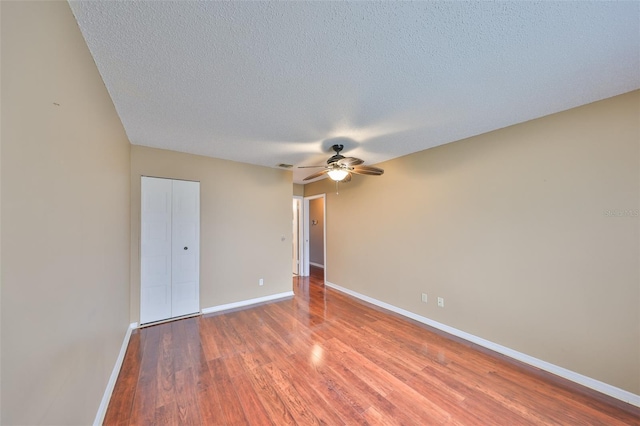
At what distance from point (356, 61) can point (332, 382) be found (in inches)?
102

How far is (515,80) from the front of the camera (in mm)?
1731

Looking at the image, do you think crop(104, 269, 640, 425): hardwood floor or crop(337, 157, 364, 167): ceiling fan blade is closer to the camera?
crop(104, 269, 640, 425): hardwood floor

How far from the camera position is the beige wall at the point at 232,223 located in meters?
3.17

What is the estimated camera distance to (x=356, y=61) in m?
1.53

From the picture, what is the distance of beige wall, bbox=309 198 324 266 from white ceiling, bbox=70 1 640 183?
457cm

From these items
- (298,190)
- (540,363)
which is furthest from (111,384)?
(298,190)

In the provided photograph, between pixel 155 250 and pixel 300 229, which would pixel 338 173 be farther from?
pixel 300 229

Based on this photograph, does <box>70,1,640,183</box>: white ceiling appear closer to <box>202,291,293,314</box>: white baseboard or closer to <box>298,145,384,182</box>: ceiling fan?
<box>298,145,384,182</box>: ceiling fan

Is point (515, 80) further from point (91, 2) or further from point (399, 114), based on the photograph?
point (91, 2)

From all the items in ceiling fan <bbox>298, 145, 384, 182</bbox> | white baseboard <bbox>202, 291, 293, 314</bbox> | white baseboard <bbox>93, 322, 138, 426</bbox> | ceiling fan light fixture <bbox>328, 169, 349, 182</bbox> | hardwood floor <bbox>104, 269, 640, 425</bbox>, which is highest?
ceiling fan <bbox>298, 145, 384, 182</bbox>

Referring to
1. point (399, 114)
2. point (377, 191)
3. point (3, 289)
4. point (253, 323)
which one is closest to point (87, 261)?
point (3, 289)

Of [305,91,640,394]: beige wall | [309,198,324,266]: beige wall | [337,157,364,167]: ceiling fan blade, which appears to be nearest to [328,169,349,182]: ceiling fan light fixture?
[337,157,364,167]: ceiling fan blade

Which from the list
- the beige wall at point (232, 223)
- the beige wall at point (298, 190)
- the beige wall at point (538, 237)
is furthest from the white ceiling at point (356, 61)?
the beige wall at point (298, 190)

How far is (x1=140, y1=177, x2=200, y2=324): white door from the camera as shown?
3.13m
